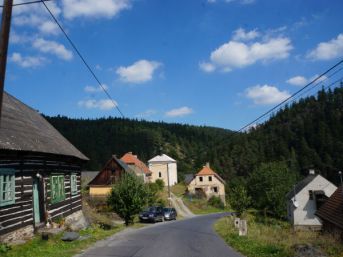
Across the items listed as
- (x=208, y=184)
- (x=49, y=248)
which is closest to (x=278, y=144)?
(x=208, y=184)

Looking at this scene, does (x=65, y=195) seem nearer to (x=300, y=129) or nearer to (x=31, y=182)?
(x=31, y=182)

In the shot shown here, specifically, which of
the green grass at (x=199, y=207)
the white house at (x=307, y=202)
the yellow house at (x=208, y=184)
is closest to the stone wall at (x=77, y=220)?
the white house at (x=307, y=202)

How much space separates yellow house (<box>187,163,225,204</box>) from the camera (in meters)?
86.1

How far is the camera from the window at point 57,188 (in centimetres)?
2135

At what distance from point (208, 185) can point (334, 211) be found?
193 feet

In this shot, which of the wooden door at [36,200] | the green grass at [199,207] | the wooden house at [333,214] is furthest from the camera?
the green grass at [199,207]

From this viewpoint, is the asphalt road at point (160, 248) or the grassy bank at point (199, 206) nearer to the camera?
the asphalt road at point (160, 248)

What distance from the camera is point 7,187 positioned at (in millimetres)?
15906

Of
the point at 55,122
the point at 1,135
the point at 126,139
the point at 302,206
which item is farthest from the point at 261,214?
the point at 55,122

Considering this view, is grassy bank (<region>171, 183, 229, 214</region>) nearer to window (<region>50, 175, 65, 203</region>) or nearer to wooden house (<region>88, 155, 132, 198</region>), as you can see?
wooden house (<region>88, 155, 132, 198</region>)

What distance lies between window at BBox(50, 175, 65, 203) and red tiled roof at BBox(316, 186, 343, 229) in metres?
16.7

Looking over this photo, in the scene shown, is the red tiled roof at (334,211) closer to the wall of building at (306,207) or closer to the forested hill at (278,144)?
the wall of building at (306,207)

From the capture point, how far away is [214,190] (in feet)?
284

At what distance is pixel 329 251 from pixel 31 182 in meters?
12.8
